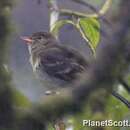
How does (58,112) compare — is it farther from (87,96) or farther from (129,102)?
(129,102)

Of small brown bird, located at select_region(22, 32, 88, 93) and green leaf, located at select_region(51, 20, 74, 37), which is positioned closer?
green leaf, located at select_region(51, 20, 74, 37)

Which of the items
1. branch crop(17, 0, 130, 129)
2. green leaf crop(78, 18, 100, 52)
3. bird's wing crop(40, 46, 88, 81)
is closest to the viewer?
branch crop(17, 0, 130, 129)

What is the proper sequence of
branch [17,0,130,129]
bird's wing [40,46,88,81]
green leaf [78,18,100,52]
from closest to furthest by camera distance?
branch [17,0,130,129]
green leaf [78,18,100,52]
bird's wing [40,46,88,81]

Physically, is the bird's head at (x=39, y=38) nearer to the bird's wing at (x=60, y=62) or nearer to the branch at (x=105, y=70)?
the bird's wing at (x=60, y=62)

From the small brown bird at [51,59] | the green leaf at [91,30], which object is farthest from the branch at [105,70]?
the small brown bird at [51,59]

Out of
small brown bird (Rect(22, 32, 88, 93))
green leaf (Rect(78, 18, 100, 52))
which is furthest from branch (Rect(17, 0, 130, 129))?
small brown bird (Rect(22, 32, 88, 93))

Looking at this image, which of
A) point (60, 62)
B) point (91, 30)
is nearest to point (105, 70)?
point (91, 30)

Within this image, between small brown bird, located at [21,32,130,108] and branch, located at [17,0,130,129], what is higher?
small brown bird, located at [21,32,130,108]

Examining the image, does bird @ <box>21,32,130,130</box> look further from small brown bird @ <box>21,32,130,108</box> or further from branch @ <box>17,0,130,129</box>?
branch @ <box>17,0,130,129</box>
